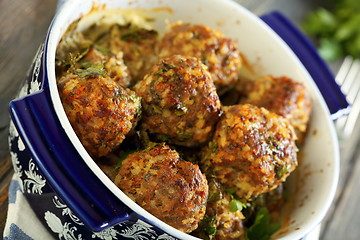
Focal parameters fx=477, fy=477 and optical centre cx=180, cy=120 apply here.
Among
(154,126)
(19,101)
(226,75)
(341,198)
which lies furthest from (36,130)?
(341,198)

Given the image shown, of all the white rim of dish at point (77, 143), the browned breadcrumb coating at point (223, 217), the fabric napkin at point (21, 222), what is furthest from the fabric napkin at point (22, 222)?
the browned breadcrumb coating at point (223, 217)

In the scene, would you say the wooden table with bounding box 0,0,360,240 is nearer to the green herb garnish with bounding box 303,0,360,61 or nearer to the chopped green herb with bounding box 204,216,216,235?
the green herb garnish with bounding box 303,0,360,61

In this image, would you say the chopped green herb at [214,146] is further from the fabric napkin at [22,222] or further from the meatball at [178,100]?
the fabric napkin at [22,222]

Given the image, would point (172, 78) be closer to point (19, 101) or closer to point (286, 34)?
point (19, 101)

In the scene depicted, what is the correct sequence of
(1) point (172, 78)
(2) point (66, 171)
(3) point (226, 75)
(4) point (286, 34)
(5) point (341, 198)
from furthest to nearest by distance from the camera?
1. (5) point (341, 198)
2. (4) point (286, 34)
3. (3) point (226, 75)
4. (1) point (172, 78)
5. (2) point (66, 171)

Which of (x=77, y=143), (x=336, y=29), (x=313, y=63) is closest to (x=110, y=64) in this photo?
(x=77, y=143)
